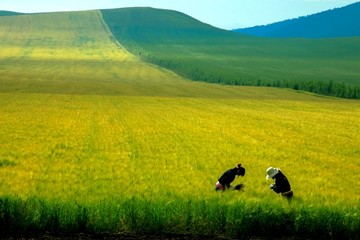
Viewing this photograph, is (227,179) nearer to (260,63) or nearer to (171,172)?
(171,172)

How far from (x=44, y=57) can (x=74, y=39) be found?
137ft

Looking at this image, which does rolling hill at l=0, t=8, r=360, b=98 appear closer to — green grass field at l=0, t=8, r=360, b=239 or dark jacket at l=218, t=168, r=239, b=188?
green grass field at l=0, t=8, r=360, b=239

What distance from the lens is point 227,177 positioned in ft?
44.2

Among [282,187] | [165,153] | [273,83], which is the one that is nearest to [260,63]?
[273,83]

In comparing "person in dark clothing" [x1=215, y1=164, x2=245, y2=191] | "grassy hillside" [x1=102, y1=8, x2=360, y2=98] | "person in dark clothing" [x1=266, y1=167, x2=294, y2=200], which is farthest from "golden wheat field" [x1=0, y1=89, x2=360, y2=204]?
"grassy hillside" [x1=102, y1=8, x2=360, y2=98]

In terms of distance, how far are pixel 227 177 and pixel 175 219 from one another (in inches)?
104

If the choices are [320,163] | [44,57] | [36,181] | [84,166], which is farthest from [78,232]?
[44,57]

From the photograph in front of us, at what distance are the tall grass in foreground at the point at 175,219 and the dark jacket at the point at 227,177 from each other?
1659 mm

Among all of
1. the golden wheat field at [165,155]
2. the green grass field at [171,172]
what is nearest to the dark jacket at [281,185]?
the green grass field at [171,172]

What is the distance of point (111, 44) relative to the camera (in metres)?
179

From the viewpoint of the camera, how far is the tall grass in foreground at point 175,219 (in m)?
11.0

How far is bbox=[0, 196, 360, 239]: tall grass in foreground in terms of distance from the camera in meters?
11.0

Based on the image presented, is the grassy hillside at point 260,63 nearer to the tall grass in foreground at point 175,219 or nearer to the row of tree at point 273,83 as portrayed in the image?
the row of tree at point 273,83

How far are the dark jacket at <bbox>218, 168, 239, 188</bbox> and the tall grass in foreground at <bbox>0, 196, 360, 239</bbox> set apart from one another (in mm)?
1659
